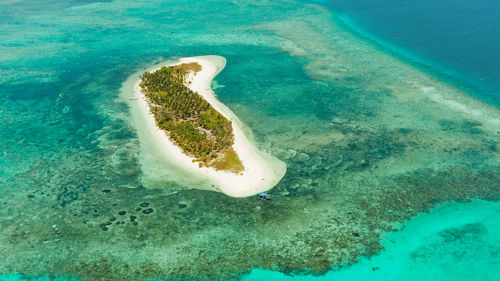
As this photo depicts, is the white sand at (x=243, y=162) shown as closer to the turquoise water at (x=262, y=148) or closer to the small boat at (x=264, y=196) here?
the small boat at (x=264, y=196)

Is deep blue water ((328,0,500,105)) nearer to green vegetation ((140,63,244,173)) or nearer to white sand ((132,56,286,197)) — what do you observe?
white sand ((132,56,286,197))

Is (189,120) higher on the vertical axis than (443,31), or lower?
lower

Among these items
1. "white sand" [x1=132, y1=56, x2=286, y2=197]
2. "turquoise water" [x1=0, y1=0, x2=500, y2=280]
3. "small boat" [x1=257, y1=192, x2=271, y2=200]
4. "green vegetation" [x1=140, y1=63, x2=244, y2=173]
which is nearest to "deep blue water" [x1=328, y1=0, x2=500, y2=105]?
"turquoise water" [x1=0, y1=0, x2=500, y2=280]

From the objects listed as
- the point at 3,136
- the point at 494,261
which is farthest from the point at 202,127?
the point at 494,261

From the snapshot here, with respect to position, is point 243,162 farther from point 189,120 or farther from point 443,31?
point 443,31

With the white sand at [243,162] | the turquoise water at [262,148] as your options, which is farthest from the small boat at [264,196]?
the white sand at [243,162]

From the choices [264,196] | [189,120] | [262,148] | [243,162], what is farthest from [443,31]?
[264,196]
